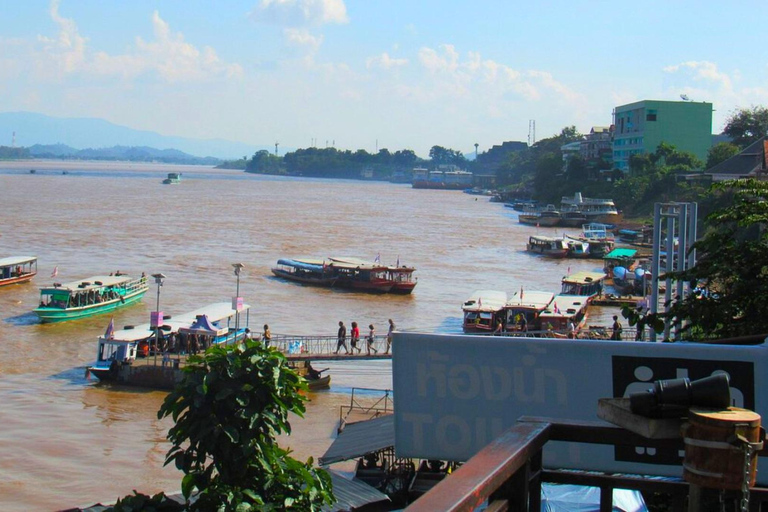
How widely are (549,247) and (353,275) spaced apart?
16953 mm

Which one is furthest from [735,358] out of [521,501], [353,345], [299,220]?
[299,220]

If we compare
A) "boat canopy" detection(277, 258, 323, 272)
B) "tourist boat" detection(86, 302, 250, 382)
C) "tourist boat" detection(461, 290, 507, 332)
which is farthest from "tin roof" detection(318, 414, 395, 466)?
"boat canopy" detection(277, 258, 323, 272)

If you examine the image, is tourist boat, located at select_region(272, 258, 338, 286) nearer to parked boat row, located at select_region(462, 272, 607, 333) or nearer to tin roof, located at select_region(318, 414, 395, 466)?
parked boat row, located at select_region(462, 272, 607, 333)

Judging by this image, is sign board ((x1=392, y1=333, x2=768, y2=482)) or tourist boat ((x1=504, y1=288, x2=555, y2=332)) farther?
tourist boat ((x1=504, y1=288, x2=555, y2=332))

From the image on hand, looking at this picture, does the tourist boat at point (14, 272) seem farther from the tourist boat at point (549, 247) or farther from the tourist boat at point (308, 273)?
the tourist boat at point (549, 247)

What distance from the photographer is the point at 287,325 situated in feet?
83.3

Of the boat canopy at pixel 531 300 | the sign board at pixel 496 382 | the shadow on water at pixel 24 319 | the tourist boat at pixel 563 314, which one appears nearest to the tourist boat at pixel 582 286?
the tourist boat at pixel 563 314

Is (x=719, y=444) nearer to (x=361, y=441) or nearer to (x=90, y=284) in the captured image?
(x=361, y=441)

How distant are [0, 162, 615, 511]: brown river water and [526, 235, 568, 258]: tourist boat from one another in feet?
3.01

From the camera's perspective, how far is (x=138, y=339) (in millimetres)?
19297

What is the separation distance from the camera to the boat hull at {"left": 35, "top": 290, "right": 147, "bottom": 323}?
2459 cm

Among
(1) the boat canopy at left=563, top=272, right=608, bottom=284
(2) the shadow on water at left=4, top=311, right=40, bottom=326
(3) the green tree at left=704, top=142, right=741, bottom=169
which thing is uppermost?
(3) the green tree at left=704, top=142, right=741, bottom=169

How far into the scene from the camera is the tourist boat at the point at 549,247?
152 feet

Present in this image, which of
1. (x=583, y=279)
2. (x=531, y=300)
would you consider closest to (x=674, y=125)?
(x=583, y=279)
